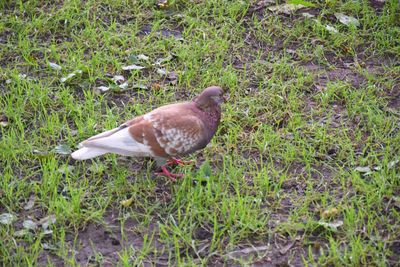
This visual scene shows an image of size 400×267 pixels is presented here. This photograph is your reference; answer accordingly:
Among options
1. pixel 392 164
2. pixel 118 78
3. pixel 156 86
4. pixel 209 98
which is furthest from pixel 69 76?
pixel 392 164

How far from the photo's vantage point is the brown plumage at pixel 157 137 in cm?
387

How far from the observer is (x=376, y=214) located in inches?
144

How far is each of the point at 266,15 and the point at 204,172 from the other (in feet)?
7.06

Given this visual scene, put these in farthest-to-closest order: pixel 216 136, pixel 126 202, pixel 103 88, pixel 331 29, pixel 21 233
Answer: pixel 331 29, pixel 103 88, pixel 216 136, pixel 126 202, pixel 21 233

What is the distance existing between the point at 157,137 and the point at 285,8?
239 centimetres

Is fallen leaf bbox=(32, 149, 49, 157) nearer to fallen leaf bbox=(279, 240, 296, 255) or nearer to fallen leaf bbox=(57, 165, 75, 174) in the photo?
fallen leaf bbox=(57, 165, 75, 174)

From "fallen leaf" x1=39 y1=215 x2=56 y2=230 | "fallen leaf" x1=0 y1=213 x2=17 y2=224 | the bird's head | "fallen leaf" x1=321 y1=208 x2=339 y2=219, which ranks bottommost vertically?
"fallen leaf" x1=0 y1=213 x2=17 y2=224

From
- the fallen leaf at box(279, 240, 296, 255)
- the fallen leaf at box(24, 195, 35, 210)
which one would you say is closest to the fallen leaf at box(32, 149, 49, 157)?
the fallen leaf at box(24, 195, 35, 210)

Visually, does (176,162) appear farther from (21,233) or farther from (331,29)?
(331,29)

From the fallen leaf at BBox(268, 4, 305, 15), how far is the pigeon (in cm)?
198

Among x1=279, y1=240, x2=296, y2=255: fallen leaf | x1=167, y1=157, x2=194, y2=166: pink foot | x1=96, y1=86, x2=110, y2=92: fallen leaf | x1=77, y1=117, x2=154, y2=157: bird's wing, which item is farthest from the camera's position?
x1=96, y1=86, x2=110, y2=92: fallen leaf

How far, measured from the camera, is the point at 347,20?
5.47m

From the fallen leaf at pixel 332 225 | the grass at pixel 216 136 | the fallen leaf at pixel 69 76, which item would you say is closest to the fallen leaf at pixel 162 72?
the grass at pixel 216 136

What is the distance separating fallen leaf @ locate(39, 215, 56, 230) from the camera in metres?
3.72
